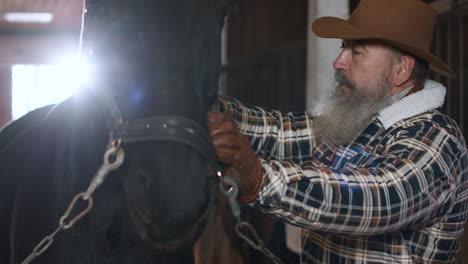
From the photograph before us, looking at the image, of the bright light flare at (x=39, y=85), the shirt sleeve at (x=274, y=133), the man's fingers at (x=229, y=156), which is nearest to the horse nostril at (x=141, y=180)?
the man's fingers at (x=229, y=156)

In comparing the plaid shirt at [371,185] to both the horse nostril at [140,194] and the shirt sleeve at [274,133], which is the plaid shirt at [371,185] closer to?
the shirt sleeve at [274,133]

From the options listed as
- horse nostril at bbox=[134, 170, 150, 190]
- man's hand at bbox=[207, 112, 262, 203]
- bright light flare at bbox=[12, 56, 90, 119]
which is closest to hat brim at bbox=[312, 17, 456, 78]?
man's hand at bbox=[207, 112, 262, 203]

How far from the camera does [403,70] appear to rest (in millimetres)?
2117

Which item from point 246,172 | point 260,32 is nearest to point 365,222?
point 246,172

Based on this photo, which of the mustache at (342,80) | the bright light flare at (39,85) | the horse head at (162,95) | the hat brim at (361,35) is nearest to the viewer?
the horse head at (162,95)

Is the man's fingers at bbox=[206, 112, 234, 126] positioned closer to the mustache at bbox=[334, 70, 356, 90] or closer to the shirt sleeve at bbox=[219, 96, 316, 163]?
the shirt sleeve at bbox=[219, 96, 316, 163]

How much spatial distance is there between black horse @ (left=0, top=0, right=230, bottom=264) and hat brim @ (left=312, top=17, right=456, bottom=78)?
2.08 ft

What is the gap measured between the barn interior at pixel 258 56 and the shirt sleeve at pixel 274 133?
0.22 meters

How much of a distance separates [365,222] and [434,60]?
767mm

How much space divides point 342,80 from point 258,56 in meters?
3.13

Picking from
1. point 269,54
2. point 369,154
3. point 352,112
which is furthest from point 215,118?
point 269,54

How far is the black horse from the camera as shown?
49.4 inches

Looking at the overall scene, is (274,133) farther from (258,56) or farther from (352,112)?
(258,56)

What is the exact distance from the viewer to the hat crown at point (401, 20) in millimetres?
2061
